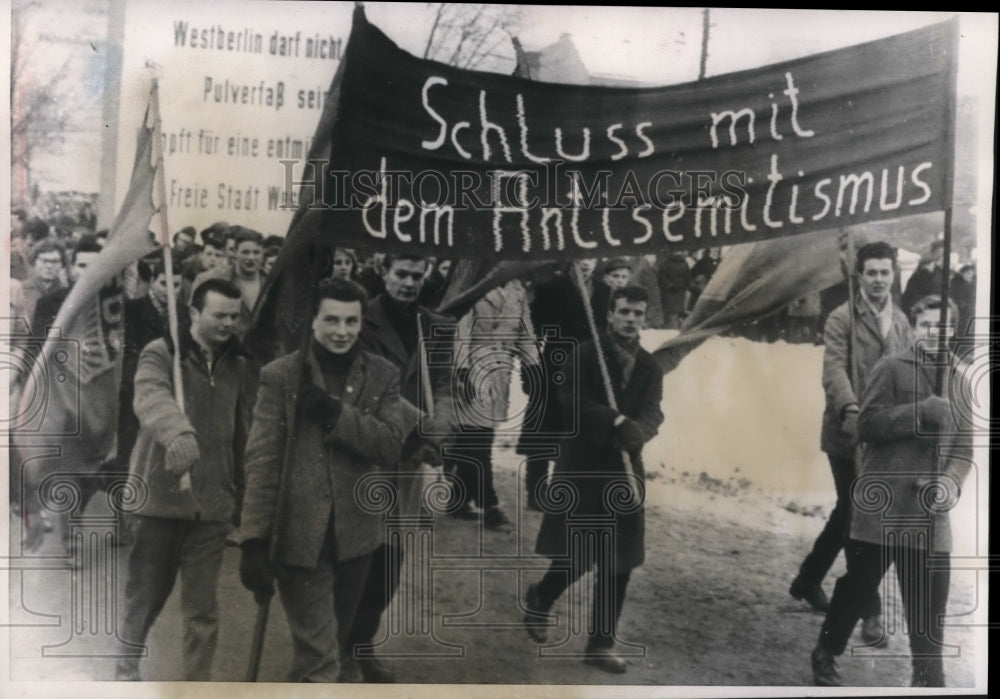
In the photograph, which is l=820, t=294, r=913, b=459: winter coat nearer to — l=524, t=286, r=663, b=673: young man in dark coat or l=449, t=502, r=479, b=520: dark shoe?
l=524, t=286, r=663, b=673: young man in dark coat

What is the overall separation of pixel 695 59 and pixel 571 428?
1604 mm

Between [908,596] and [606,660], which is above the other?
[908,596]

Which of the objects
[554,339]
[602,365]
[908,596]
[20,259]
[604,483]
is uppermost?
[20,259]

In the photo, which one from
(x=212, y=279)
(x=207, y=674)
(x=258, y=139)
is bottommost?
(x=207, y=674)

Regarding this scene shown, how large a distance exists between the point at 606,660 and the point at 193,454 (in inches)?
74.6

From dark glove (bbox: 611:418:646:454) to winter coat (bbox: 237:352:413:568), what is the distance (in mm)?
856

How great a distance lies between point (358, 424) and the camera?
207 inches

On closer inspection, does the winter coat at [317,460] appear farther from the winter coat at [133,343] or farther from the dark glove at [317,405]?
Answer: the winter coat at [133,343]

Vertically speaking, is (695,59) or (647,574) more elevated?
(695,59)

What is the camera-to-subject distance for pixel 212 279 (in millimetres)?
5273

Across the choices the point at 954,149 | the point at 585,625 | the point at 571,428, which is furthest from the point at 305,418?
the point at 954,149

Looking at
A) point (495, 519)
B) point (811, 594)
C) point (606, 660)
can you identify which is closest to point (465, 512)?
point (495, 519)

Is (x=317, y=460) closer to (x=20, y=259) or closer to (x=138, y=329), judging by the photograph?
(x=138, y=329)

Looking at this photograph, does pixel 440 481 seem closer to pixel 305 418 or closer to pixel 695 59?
pixel 305 418
